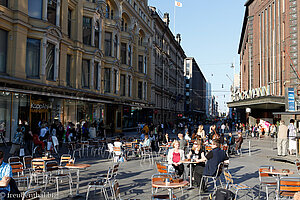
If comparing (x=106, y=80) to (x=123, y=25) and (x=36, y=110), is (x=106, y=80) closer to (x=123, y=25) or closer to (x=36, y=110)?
(x=123, y=25)

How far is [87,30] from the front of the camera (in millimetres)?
29641

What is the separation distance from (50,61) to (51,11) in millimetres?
4173

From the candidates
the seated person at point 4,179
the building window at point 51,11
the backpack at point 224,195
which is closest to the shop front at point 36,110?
the building window at point 51,11

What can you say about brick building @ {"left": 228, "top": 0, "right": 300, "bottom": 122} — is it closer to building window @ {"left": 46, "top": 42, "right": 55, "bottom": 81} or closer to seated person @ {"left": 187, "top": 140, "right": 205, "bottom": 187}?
seated person @ {"left": 187, "top": 140, "right": 205, "bottom": 187}

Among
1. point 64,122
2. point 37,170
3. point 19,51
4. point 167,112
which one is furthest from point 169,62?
point 37,170

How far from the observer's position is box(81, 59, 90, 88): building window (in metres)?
29.1

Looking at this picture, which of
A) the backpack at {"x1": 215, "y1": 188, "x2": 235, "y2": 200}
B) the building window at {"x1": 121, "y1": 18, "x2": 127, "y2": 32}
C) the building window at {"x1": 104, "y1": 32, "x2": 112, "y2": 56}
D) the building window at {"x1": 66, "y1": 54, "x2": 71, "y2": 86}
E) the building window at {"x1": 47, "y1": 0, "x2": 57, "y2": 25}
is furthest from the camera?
the building window at {"x1": 121, "y1": 18, "x2": 127, "y2": 32}

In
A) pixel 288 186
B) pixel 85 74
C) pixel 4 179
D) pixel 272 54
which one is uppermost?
pixel 272 54

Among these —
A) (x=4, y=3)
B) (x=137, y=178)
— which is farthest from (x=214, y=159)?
(x=4, y=3)

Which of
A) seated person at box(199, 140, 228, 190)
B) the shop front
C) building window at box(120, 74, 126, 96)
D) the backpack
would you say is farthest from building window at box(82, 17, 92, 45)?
the backpack

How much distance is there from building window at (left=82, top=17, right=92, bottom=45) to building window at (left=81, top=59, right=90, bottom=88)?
2.11 meters

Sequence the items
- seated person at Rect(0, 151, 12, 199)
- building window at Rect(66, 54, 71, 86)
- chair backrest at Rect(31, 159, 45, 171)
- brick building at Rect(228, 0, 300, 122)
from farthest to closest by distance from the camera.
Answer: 1. brick building at Rect(228, 0, 300, 122)
2. building window at Rect(66, 54, 71, 86)
3. chair backrest at Rect(31, 159, 45, 171)
4. seated person at Rect(0, 151, 12, 199)

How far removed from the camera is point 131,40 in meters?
40.3

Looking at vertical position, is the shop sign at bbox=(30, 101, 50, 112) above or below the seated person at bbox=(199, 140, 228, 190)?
above
